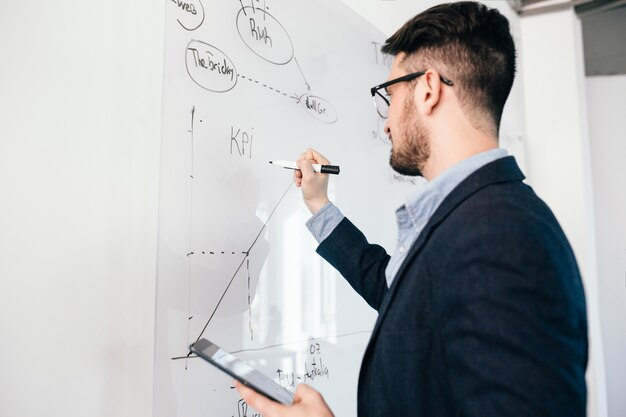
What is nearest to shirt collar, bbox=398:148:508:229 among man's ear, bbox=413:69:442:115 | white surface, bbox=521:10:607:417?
man's ear, bbox=413:69:442:115

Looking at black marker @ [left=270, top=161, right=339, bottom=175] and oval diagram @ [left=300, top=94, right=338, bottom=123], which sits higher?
oval diagram @ [left=300, top=94, right=338, bottom=123]

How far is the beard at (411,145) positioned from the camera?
0.62m

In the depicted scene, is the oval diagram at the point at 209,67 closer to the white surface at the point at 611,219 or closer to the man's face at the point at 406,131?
the man's face at the point at 406,131

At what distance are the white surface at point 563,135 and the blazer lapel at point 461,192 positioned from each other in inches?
66.8

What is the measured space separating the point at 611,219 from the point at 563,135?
0.53 meters

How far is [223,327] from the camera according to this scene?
0.64m

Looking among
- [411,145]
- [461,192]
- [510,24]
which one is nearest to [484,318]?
[461,192]

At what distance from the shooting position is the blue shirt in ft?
1.81

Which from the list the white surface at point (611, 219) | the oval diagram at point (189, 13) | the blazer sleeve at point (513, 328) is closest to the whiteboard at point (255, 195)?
the oval diagram at point (189, 13)

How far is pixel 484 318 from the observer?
1.29ft

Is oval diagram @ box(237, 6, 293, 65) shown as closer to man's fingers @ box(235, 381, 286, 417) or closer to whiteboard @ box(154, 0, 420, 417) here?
whiteboard @ box(154, 0, 420, 417)

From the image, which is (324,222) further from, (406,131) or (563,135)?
(563,135)

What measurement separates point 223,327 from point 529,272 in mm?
449

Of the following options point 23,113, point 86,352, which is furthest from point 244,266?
point 23,113
